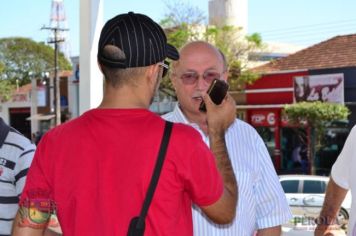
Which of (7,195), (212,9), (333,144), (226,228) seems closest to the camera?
(226,228)

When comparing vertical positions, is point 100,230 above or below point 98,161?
below

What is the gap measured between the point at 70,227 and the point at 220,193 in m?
0.44

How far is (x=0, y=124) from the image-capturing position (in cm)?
256

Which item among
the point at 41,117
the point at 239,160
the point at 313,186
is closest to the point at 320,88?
the point at 313,186

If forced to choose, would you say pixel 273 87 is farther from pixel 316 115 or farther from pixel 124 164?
pixel 124 164

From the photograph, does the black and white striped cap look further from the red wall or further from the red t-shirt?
the red wall

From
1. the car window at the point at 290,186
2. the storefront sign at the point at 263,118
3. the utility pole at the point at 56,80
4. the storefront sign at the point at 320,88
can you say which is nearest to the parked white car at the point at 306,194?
the car window at the point at 290,186

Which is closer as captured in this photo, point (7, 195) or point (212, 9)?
point (7, 195)

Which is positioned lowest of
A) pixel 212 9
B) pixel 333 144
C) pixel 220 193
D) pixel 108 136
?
pixel 333 144

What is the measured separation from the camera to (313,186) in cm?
1136

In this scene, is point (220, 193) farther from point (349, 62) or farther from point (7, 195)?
point (349, 62)

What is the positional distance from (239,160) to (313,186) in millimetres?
9503

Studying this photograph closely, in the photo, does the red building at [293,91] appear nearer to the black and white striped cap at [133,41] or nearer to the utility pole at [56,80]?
the utility pole at [56,80]

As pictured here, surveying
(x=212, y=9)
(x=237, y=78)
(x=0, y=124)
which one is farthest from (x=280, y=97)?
(x=0, y=124)
